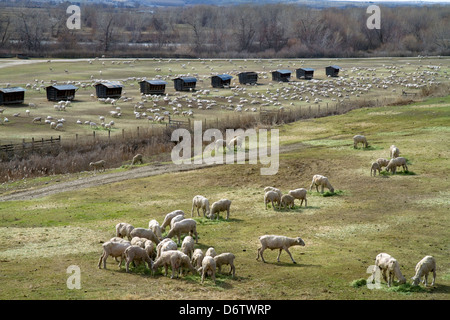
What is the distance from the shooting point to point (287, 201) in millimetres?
33875

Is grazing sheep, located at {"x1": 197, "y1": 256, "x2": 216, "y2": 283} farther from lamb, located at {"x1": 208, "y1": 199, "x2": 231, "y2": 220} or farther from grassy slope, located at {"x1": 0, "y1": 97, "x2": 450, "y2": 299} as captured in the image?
lamb, located at {"x1": 208, "y1": 199, "x2": 231, "y2": 220}

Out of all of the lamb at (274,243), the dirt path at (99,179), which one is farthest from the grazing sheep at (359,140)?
the lamb at (274,243)

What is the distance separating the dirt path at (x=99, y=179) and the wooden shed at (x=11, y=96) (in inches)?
1462

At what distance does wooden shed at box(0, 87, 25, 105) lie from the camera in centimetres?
7912

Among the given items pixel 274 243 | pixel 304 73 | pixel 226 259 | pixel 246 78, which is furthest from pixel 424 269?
pixel 304 73

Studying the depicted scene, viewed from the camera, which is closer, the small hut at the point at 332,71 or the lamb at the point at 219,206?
the lamb at the point at 219,206

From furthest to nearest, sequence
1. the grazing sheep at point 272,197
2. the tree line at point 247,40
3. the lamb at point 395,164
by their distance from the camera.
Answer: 1. the tree line at point 247,40
2. the lamb at point 395,164
3. the grazing sheep at point 272,197

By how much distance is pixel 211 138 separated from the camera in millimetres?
62656

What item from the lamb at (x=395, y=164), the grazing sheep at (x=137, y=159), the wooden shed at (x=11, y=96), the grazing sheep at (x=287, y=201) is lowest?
the grazing sheep at (x=137, y=159)

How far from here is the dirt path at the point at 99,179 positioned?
4228cm

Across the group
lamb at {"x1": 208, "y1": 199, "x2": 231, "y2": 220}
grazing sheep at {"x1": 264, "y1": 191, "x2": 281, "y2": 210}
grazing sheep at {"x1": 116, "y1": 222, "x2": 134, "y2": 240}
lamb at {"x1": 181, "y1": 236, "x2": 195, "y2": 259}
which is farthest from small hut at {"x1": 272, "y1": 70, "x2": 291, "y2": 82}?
lamb at {"x1": 181, "y1": 236, "x2": 195, "y2": 259}

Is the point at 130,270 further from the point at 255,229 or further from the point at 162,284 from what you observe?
the point at 255,229

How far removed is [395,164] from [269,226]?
46.4 ft

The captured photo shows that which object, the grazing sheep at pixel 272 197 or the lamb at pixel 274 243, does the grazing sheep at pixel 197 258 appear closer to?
the lamb at pixel 274 243
